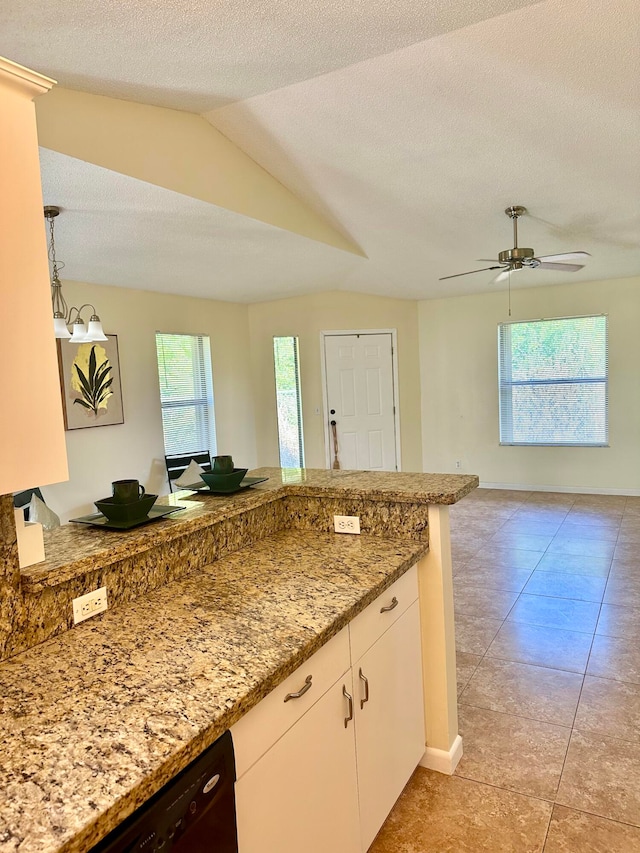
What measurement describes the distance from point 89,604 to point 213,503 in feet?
2.04

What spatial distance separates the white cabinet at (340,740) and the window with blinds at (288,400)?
4800mm

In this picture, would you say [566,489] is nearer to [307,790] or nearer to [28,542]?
[307,790]

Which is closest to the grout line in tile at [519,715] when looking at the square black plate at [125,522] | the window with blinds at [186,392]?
the square black plate at [125,522]

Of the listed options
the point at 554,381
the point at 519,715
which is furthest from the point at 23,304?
the point at 554,381

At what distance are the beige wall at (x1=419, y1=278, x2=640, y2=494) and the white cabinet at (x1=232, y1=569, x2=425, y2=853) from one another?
5369 millimetres

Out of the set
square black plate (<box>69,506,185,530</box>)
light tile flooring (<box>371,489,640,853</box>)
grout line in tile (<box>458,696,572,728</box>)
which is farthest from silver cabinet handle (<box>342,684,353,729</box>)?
grout line in tile (<box>458,696,572,728</box>)

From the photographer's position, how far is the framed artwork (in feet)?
15.7

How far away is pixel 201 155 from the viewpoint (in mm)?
3451

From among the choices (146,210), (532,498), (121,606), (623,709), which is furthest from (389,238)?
(121,606)

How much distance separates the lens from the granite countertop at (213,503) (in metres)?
1.43

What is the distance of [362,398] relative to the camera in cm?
684

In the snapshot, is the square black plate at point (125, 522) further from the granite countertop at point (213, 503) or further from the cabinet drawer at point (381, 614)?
the cabinet drawer at point (381, 614)

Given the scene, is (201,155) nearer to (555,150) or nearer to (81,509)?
(555,150)

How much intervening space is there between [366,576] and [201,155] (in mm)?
2829
